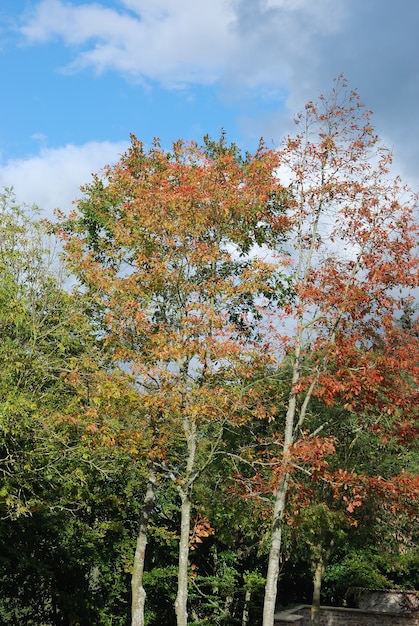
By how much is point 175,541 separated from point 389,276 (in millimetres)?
13154

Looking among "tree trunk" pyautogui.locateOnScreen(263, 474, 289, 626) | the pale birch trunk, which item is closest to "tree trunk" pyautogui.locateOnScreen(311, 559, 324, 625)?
the pale birch trunk

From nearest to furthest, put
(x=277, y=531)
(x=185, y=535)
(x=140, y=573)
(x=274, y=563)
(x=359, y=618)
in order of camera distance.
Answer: (x=274, y=563) < (x=277, y=531) < (x=185, y=535) < (x=140, y=573) < (x=359, y=618)

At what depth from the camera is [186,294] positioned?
1578 centimetres

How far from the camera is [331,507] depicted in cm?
2052

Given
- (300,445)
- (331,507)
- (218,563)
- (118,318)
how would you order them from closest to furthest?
(300,445), (118,318), (331,507), (218,563)

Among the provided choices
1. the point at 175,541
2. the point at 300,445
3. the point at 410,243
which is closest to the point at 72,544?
the point at 175,541

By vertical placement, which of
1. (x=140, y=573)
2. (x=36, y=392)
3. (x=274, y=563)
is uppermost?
(x=36, y=392)

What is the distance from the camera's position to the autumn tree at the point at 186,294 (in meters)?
14.7

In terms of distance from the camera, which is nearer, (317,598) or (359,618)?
(317,598)

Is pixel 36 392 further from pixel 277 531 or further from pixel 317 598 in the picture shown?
pixel 317 598

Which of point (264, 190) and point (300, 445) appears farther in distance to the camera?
point (264, 190)

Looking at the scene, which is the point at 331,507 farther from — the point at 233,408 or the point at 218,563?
the point at 233,408

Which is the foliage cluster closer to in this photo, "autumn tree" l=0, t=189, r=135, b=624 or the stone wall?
"autumn tree" l=0, t=189, r=135, b=624

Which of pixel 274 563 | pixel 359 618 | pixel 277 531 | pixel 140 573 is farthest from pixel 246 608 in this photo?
pixel 277 531
